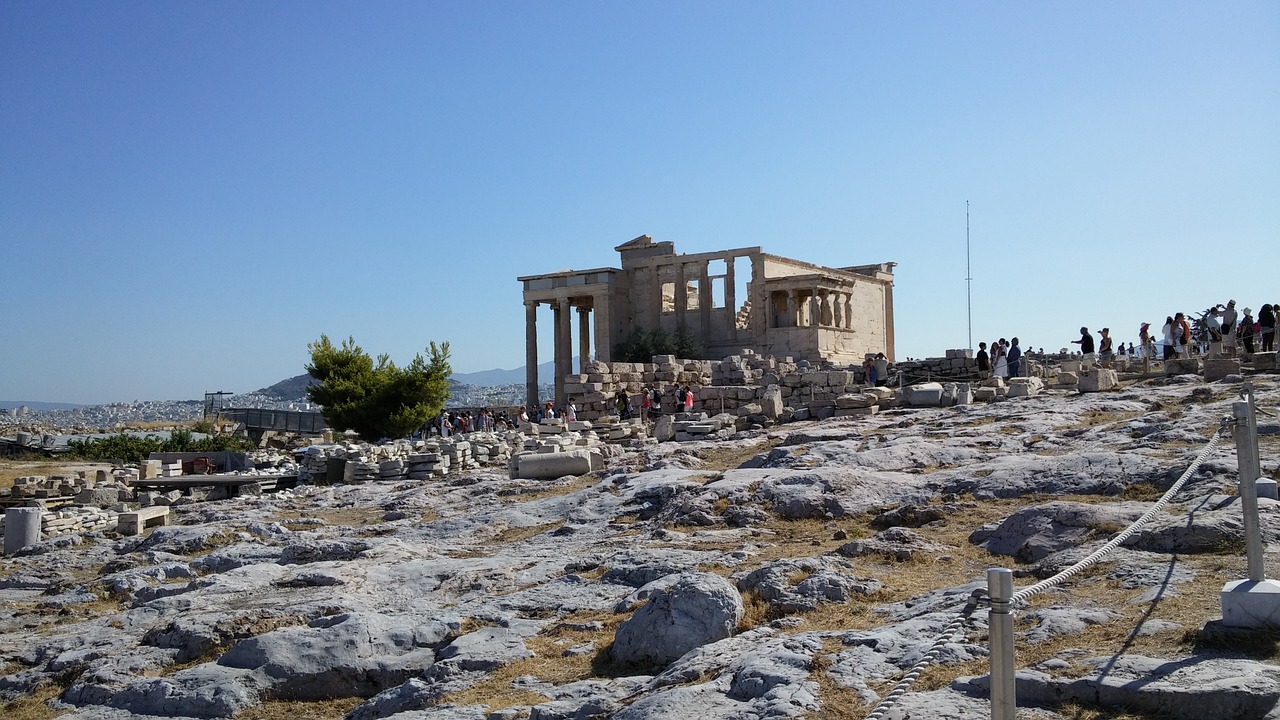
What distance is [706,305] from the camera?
42688 mm

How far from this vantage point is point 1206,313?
24906 mm

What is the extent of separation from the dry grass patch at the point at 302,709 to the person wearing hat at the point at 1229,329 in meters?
20.7

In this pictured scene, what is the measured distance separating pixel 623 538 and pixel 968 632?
5.36 metres

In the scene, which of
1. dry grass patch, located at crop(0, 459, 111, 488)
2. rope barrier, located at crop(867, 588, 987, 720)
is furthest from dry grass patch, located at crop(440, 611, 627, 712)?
dry grass patch, located at crop(0, 459, 111, 488)

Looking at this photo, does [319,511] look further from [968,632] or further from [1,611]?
[968,632]

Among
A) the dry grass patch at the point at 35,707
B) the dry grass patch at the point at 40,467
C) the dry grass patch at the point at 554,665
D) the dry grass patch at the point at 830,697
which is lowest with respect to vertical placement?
the dry grass patch at the point at 40,467

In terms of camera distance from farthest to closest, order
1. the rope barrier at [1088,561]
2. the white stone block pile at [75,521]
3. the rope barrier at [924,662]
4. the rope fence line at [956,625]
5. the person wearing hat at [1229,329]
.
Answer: the person wearing hat at [1229,329] → the white stone block pile at [75,521] → the rope barrier at [924,662] → the rope fence line at [956,625] → the rope barrier at [1088,561]

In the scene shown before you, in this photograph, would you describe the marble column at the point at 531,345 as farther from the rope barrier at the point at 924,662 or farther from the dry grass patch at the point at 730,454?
the rope barrier at the point at 924,662

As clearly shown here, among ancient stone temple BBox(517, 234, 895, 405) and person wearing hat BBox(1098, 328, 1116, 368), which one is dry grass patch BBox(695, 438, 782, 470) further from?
ancient stone temple BBox(517, 234, 895, 405)

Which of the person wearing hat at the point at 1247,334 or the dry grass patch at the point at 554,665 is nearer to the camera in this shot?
the dry grass patch at the point at 554,665

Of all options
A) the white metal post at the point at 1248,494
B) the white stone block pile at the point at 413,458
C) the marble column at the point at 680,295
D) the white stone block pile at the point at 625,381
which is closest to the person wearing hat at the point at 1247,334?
the white stone block pile at the point at 625,381

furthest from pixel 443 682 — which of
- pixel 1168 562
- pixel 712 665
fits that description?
pixel 1168 562

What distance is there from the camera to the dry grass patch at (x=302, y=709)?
7.15 metres

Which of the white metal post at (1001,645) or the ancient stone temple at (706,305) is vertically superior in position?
the ancient stone temple at (706,305)
